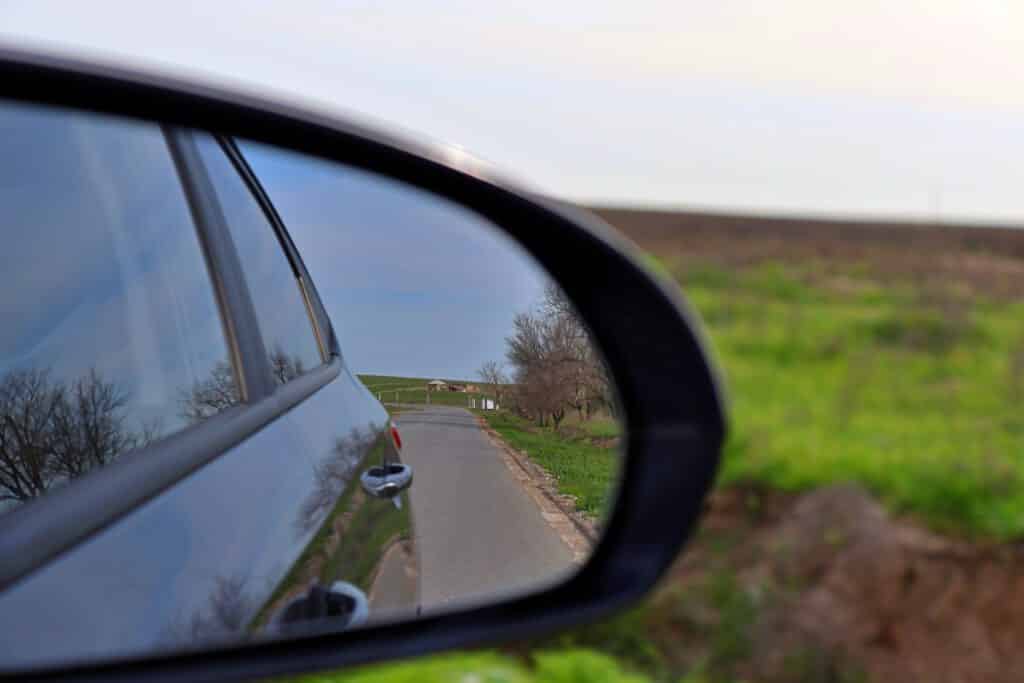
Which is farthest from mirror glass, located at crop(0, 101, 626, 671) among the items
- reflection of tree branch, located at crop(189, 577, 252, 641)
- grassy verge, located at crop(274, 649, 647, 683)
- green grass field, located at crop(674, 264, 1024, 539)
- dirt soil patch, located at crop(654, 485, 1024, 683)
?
green grass field, located at crop(674, 264, 1024, 539)

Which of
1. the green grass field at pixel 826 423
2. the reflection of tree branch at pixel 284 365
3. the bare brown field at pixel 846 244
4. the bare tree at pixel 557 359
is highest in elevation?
the bare brown field at pixel 846 244

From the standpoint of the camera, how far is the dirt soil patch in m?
4.51

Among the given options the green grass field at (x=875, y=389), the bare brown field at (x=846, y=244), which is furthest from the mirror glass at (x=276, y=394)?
the bare brown field at (x=846, y=244)

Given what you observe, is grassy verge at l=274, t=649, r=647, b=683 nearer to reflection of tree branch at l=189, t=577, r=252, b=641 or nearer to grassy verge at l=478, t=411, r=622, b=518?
grassy verge at l=478, t=411, r=622, b=518

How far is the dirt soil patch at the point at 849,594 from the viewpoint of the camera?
4512 mm

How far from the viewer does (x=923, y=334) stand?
8.80 metres

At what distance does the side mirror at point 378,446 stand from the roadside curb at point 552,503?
17 mm

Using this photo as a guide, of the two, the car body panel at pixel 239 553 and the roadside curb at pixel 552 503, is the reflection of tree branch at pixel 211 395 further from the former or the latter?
the roadside curb at pixel 552 503

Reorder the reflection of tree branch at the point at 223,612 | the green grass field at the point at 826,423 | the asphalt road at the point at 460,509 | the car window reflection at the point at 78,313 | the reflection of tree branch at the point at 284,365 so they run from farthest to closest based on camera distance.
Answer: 1. the green grass field at the point at 826,423
2. the reflection of tree branch at the point at 284,365
3. the car window reflection at the point at 78,313
4. the asphalt road at the point at 460,509
5. the reflection of tree branch at the point at 223,612

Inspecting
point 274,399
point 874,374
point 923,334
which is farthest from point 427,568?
point 923,334

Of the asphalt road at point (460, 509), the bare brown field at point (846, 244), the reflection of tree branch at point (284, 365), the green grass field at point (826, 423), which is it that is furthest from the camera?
the bare brown field at point (846, 244)

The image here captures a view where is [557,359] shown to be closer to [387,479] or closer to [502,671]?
[387,479]

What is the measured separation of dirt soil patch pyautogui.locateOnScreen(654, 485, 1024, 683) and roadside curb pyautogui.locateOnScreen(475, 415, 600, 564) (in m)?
2.89

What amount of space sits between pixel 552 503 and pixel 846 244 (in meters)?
11.5
